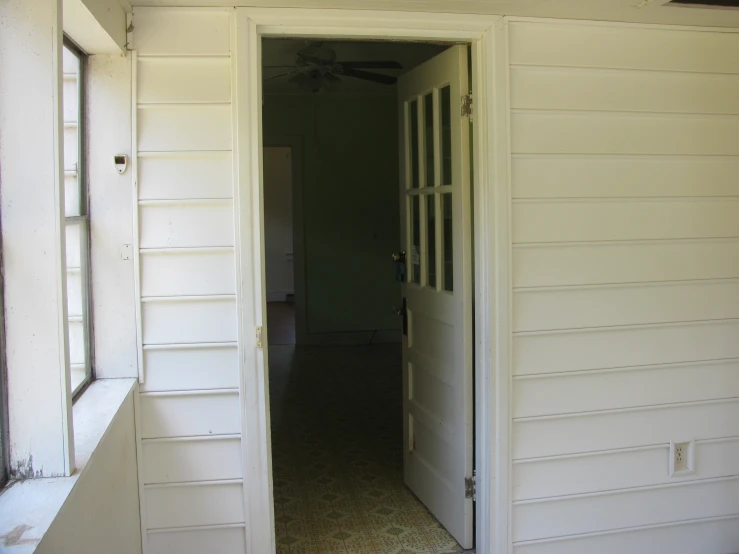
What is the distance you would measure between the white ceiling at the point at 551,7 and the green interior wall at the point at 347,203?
505 centimetres

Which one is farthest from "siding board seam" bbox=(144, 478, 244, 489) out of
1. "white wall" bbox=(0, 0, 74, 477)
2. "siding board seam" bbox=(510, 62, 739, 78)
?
"siding board seam" bbox=(510, 62, 739, 78)

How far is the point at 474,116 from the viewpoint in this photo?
295 cm

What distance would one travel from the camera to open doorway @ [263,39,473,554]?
10.7 ft

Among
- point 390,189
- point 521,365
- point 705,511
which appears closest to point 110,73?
point 521,365

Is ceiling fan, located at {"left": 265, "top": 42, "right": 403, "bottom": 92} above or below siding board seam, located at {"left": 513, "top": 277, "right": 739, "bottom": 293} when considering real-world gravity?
above

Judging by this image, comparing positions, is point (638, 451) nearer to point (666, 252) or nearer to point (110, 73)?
point (666, 252)

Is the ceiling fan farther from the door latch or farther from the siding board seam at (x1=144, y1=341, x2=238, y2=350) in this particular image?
the siding board seam at (x1=144, y1=341, x2=238, y2=350)

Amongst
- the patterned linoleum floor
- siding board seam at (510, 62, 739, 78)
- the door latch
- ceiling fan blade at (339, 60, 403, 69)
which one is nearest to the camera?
siding board seam at (510, 62, 739, 78)

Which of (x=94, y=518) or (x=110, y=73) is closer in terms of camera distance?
(x=94, y=518)

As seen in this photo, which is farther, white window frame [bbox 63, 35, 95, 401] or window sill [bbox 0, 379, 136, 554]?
white window frame [bbox 63, 35, 95, 401]

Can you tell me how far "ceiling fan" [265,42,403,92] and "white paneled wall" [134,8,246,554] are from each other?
2.71 m

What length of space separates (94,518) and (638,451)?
2201 millimetres

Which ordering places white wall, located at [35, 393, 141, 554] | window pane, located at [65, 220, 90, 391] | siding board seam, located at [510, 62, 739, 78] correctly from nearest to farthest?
white wall, located at [35, 393, 141, 554]
window pane, located at [65, 220, 90, 391]
siding board seam, located at [510, 62, 739, 78]

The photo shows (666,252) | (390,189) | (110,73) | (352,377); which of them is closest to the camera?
(110,73)
